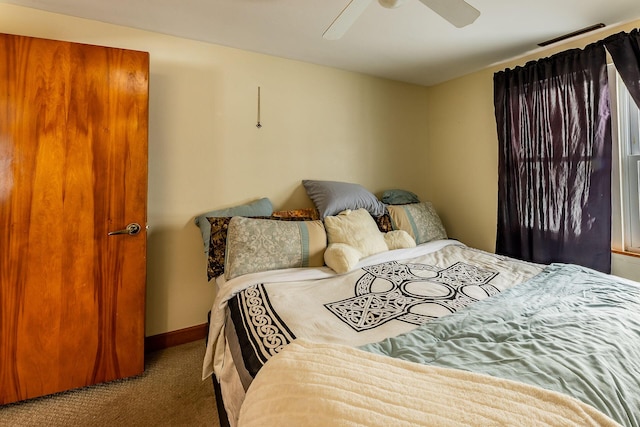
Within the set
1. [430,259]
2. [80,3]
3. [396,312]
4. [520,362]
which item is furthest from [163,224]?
[520,362]

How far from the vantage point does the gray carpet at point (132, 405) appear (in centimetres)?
156

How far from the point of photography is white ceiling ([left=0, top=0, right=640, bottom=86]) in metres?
1.76

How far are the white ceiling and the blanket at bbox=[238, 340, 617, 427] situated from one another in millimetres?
1866

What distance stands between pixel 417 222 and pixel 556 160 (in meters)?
1.09

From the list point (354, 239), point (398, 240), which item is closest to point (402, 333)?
point (354, 239)

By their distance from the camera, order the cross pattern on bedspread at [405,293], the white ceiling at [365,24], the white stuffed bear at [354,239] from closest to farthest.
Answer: the cross pattern on bedspread at [405,293] → the white ceiling at [365,24] → the white stuffed bear at [354,239]

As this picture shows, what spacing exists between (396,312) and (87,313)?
5.79 ft

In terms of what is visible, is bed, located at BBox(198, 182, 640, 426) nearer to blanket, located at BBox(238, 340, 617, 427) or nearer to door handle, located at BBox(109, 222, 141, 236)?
blanket, located at BBox(238, 340, 617, 427)

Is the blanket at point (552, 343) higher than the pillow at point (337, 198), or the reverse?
the pillow at point (337, 198)

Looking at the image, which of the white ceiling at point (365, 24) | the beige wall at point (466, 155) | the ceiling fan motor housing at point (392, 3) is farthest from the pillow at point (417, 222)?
the ceiling fan motor housing at point (392, 3)

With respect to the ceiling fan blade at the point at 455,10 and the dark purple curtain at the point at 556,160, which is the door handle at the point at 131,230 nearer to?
the ceiling fan blade at the point at 455,10

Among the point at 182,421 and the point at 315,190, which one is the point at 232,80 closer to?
the point at 315,190

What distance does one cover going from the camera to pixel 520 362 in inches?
36.3

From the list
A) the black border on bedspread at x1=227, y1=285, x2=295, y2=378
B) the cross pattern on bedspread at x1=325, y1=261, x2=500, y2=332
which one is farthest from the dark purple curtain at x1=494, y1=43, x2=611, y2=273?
the black border on bedspread at x1=227, y1=285, x2=295, y2=378
